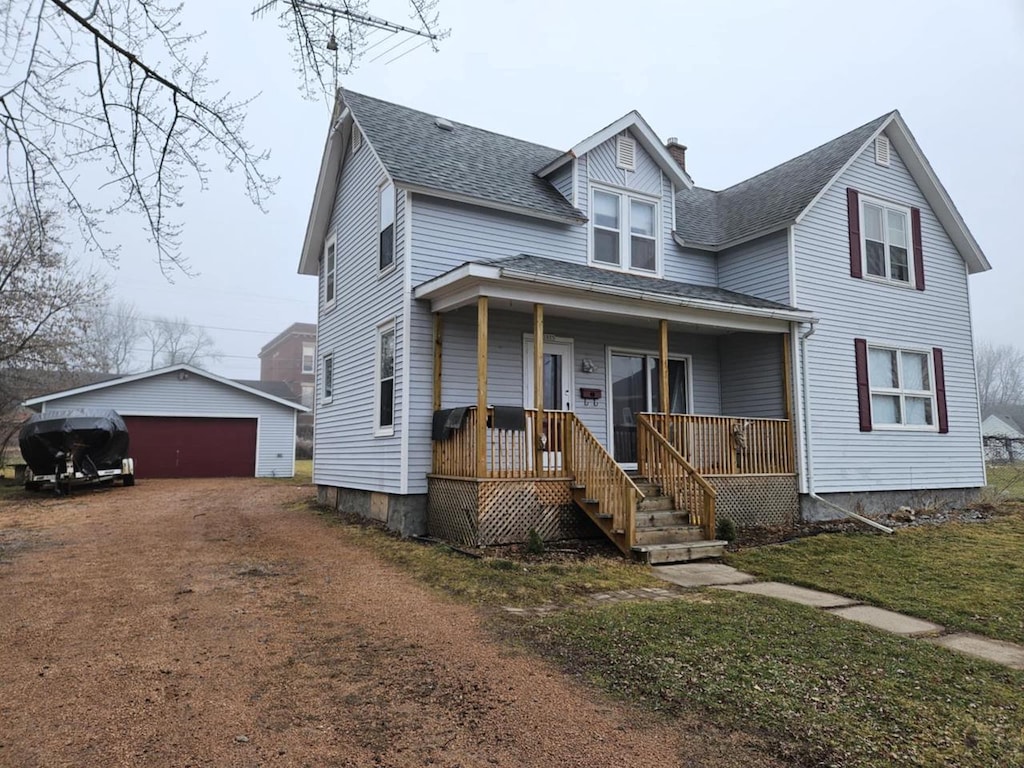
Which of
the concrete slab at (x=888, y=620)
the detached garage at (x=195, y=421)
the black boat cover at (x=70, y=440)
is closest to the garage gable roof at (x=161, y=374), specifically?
the detached garage at (x=195, y=421)

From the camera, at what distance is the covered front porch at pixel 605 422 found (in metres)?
8.59

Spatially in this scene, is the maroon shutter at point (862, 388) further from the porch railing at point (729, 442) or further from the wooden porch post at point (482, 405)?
the wooden porch post at point (482, 405)

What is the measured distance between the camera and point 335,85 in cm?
608

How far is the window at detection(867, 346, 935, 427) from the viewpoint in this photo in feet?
42.0

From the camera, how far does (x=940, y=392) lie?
1342 centimetres

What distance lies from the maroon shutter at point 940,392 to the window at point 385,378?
10764 mm

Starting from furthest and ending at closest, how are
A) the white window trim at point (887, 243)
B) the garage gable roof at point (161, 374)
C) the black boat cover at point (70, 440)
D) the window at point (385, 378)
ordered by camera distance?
the garage gable roof at point (161, 374), the black boat cover at point (70, 440), the white window trim at point (887, 243), the window at point (385, 378)

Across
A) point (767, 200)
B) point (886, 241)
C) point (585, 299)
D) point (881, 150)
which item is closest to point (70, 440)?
point (585, 299)

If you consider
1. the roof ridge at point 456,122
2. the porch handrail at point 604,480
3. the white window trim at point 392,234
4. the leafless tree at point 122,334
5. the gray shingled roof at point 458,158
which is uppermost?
the leafless tree at point 122,334

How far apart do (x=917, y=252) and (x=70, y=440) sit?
65.0 feet

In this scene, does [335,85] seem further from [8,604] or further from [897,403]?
[897,403]

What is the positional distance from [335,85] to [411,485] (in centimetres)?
551

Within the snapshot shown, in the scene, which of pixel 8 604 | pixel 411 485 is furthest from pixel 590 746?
pixel 411 485

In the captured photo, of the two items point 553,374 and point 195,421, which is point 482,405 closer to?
point 553,374
